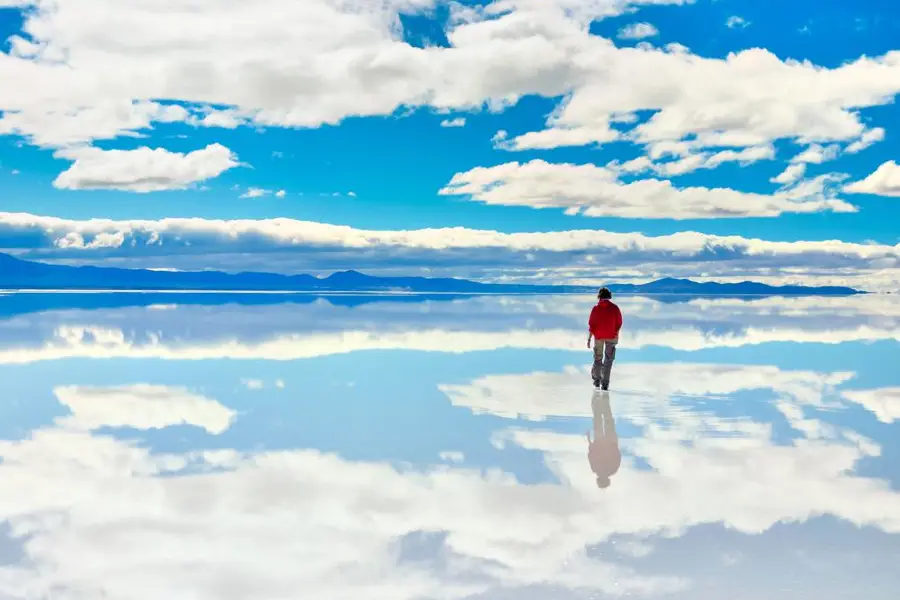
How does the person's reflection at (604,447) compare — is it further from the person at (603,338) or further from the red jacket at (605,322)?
the red jacket at (605,322)

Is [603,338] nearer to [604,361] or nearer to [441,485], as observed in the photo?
[604,361]

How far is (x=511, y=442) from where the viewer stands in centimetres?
1028

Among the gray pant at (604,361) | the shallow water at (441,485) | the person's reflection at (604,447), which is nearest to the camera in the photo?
the shallow water at (441,485)

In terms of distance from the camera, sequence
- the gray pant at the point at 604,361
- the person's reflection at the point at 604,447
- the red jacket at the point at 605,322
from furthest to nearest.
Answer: the red jacket at the point at 605,322 < the gray pant at the point at 604,361 < the person's reflection at the point at 604,447

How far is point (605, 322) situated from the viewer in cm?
1538

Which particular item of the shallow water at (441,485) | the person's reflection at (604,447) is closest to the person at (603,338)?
the shallow water at (441,485)

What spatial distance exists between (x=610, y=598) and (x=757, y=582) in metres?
0.97

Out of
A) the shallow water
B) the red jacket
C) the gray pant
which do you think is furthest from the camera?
the red jacket

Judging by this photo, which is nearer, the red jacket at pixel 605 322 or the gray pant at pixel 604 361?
the gray pant at pixel 604 361

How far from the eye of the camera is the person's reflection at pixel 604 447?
870 centimetres

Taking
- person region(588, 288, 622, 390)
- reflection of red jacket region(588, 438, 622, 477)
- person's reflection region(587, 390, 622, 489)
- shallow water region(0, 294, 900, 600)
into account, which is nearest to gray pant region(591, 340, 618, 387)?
person region(588, 288, 622, 390)

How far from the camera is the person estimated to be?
15.2 m

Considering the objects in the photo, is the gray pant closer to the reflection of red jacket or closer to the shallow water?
the shallow water

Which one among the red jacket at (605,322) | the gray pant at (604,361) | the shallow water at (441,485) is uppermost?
the red jacket at (605,322)
